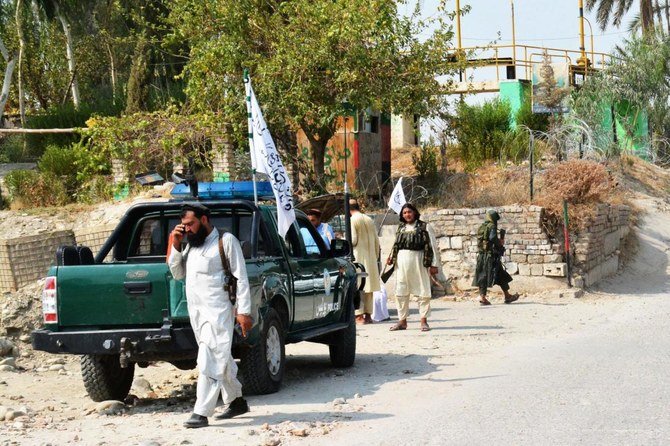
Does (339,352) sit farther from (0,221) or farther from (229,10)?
(0,221)

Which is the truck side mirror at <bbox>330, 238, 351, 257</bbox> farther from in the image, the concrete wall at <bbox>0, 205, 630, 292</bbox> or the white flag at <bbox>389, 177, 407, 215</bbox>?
the concrete wall at <bbox>0, 205, 630, 292</bbox>

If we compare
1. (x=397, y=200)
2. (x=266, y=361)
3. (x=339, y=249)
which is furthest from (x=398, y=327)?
(x=266, y=361)

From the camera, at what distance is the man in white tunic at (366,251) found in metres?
16.7

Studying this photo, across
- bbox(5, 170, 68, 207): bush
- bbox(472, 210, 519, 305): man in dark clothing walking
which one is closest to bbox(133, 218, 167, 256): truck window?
bbox(472, 210, 519, 305): man in dark clothing walking

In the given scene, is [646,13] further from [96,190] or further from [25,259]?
[25,259]

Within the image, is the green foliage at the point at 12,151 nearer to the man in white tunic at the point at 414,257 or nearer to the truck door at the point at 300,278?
the man in white tunic at the point at 414,257

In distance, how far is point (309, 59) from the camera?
21.9 metres

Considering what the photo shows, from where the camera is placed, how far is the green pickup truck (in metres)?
9.27

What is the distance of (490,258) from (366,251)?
349 centimetres

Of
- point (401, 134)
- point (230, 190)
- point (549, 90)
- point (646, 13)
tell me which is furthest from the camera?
point (646, 13)

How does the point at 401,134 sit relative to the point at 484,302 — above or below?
above

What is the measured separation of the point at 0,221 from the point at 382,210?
9.12 meters

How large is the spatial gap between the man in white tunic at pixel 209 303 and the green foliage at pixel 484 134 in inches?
843

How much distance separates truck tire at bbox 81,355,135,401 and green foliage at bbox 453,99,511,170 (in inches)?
796
